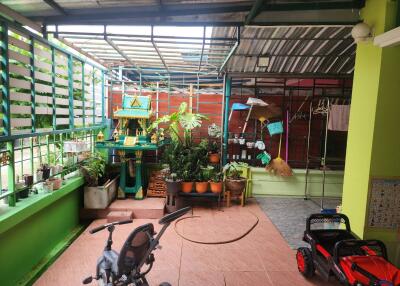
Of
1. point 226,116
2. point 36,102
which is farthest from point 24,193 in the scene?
point 226,116

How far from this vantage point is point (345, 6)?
3410 mm

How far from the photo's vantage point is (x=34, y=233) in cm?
341

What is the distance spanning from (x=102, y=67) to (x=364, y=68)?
194 inches

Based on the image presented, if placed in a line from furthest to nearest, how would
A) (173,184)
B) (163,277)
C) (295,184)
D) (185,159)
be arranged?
(295,184), (185,159), (173,184), (163,277)

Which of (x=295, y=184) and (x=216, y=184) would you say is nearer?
(x=216, y=184)

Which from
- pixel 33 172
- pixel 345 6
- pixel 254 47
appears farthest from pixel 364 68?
pixel 33 172

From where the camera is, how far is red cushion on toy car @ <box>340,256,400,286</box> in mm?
2393

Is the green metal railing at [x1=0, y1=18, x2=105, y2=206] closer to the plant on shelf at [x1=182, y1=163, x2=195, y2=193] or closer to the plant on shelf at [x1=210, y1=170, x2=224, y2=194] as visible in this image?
the plant on shelf at [x1=182, y1=163, x2=195, y2=193]

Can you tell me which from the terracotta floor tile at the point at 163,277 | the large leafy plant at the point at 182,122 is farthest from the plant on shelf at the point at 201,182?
the terracotta floor tile at the point at 163,277

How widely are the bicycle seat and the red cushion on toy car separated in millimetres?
1855

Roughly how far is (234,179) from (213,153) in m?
0.77

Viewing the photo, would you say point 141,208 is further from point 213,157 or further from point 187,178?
point 213,157

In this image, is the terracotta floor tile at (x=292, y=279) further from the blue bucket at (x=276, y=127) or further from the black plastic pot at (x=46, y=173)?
the blue bucket at (x=276, y=127)

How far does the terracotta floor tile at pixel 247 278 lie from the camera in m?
3.04
